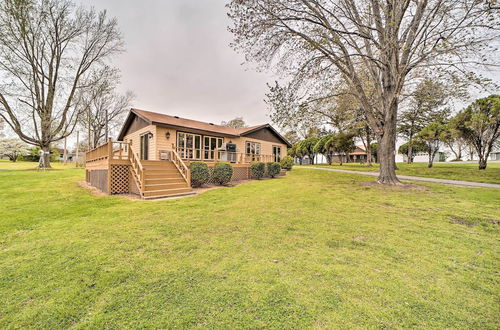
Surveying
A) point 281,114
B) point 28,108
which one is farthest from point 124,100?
point 281,114

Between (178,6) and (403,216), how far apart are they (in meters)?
15.0

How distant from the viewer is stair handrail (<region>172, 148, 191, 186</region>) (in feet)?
30.7

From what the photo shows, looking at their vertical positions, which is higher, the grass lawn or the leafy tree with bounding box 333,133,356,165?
the leafy tree with bounding box 333,133,356,165

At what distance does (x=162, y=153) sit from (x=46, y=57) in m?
16.7

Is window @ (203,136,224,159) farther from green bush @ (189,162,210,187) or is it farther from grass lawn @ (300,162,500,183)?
grass lawn @ (300,162,500,183)

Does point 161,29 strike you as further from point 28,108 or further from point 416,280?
point 416,280

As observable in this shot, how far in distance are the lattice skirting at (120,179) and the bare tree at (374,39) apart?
7.64 m

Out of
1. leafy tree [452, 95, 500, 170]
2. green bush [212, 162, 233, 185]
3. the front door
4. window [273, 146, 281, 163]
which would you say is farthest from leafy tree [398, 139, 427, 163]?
the front door

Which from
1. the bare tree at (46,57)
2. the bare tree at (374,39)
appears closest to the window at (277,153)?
the bare tree at (374,39)

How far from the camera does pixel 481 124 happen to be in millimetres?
14258

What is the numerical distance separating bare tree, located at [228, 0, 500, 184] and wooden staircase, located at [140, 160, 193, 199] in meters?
6.64

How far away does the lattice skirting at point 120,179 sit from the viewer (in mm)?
8617

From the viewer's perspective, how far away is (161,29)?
511 inches

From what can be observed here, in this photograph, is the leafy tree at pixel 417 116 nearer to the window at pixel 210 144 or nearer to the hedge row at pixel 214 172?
the hedge row at pixel 214 172
